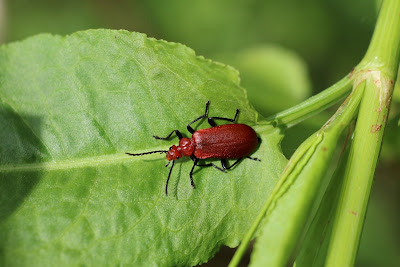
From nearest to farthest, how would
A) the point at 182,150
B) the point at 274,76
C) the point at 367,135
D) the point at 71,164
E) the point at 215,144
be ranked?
the point at 367,135 < the point at 71,164 < the point at 182,150 < the point at 215,144 < the point at 274,76

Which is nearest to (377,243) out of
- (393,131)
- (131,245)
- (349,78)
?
(393,131)

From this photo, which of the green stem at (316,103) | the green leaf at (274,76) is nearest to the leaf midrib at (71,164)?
the green stem at (316,103)

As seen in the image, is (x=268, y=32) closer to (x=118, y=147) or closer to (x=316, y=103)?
(x=316, y=103)

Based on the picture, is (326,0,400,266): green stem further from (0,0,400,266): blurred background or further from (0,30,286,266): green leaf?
(0,0,400,266): blurred background

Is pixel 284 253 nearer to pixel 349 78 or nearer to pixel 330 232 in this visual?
pixel 330 232

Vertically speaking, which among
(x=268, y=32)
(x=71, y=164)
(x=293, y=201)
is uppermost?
(x=268, y=32)

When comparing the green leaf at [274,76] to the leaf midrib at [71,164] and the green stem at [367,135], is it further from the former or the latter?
the leaf midrib at [71,164]

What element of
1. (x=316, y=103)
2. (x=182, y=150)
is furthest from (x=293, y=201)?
(x=182, y=150)
